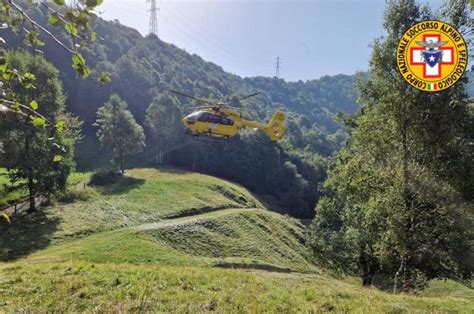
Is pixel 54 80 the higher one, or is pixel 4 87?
pixel 54 80

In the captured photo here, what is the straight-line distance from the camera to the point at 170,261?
1026 inches

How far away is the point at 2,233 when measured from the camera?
96.1 ft

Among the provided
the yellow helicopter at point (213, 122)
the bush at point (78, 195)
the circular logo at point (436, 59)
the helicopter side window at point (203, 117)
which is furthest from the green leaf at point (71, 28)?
the bush at point (78, 195)

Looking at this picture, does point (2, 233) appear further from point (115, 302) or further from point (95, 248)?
point (115, 302)

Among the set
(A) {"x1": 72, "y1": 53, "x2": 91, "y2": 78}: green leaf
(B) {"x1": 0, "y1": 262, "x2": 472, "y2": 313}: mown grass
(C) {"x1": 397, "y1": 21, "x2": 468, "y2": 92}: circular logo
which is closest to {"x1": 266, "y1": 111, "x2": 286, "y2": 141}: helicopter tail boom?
(C) {"x1": 397, "y1": 21, "x2": 468, "y2": 92}: circular logo

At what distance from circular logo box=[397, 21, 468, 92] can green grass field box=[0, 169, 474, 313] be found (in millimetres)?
9452

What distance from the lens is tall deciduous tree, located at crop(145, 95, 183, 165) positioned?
8550 cm

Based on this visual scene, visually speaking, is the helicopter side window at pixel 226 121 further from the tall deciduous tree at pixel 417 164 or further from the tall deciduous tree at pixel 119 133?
the tall deciduous tree at pixel 119 133

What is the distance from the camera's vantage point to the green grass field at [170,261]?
32.1ft

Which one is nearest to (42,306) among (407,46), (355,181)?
(355,181)

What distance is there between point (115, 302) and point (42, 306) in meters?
2.03

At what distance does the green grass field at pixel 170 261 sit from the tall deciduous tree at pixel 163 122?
15.5 metres

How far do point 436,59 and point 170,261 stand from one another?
21.8 metres

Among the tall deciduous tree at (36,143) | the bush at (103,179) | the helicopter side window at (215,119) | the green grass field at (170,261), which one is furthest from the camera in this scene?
the bush at (103,179)
